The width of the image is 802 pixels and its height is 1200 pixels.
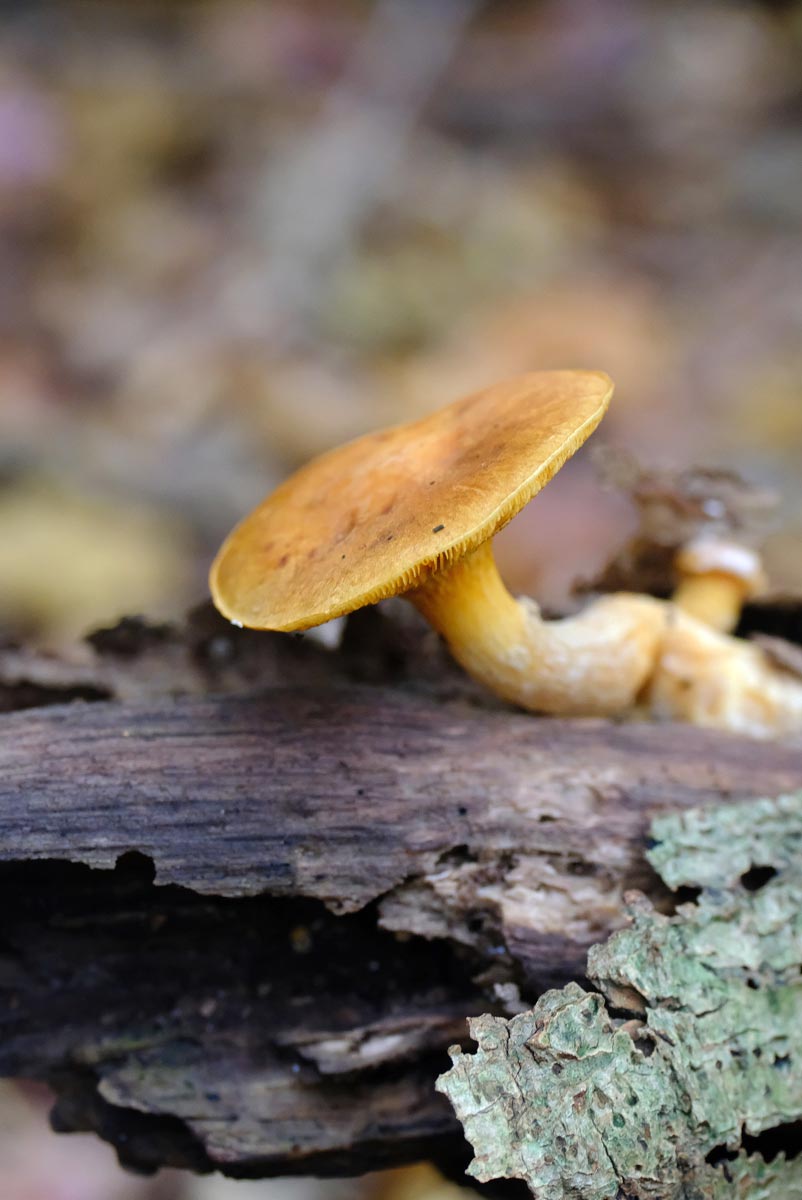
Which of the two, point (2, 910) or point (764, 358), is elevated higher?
point (764, 358)

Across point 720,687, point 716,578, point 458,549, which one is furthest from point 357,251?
point 458,549

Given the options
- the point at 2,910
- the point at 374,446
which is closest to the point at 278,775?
the point at 2,910

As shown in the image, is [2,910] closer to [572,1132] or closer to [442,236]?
[572,1132]

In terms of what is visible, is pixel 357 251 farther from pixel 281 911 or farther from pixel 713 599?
pixel 281 911

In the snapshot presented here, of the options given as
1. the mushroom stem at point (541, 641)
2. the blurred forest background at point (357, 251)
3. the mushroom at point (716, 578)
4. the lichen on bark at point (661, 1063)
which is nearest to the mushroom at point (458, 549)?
the mushroom stem at point (541, 641)

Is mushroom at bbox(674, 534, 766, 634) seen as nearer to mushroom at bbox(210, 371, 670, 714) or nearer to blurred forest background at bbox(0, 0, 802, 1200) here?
mushroom at bbox(210, 371, 670, 714)

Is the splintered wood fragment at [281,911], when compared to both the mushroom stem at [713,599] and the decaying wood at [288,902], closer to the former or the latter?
Result: the decaying wood at [288,902]

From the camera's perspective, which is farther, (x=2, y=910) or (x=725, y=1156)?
(x=2, y=910)
